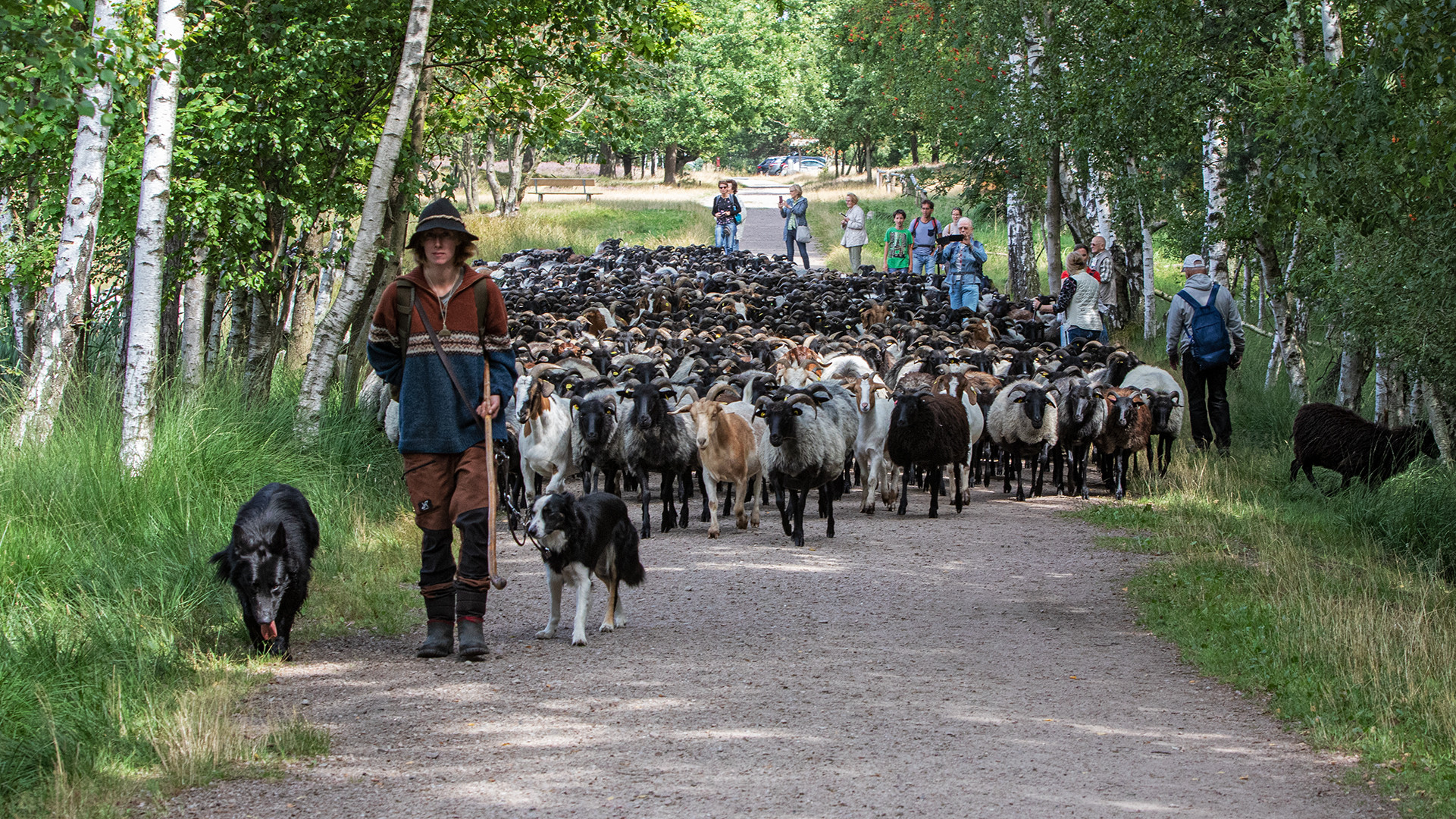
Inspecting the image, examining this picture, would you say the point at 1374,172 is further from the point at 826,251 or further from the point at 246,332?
the point at 826,251

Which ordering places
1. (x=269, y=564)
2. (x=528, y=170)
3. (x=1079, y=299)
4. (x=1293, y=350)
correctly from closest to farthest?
(x=269, y=564)
(x=1293, y=350)
(x=1079, y=299)
(x=528, y=170)

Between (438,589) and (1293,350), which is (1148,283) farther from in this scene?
(438,589)

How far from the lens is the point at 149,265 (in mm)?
9805

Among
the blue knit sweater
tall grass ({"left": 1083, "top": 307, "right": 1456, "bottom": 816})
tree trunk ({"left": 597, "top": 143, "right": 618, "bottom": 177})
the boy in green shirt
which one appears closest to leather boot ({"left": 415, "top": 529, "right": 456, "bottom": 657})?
the blue knit sweater

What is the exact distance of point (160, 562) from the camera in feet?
27.9

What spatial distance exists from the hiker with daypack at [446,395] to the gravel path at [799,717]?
1.57 feet

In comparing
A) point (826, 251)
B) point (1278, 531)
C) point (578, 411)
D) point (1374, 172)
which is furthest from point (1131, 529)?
point (826, 251)

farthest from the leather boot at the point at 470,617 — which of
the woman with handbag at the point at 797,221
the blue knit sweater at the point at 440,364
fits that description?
the woman with handbag at the point at 797,221

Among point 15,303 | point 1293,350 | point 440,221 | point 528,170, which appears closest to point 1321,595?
point 440,221

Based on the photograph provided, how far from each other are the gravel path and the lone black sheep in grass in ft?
15.0

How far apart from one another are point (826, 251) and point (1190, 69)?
32.6 m

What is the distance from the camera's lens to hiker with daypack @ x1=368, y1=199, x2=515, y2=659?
722 centimetres

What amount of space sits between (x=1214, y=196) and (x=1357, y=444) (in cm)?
624

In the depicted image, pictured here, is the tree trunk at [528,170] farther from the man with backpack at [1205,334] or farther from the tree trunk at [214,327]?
the man with backpack at [1205,334]
